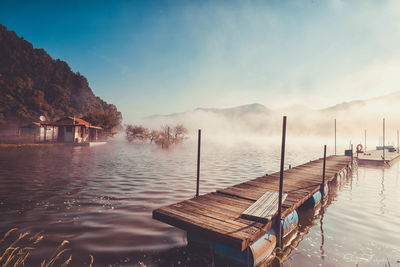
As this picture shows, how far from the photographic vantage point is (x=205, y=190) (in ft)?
40.3

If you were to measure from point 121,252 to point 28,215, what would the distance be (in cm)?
464

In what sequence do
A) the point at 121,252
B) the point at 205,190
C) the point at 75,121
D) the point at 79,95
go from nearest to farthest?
the point at 121,252 < the point at 205,190 < the point at 75,121 < the point at 79,95

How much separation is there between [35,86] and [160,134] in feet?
192

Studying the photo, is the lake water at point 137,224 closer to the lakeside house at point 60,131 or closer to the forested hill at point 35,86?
the lakeside house at point 60,131

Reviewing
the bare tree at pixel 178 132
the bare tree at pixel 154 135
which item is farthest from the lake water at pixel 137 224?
the bare tree at pixel 154 135

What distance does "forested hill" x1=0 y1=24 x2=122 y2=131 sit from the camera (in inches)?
2662

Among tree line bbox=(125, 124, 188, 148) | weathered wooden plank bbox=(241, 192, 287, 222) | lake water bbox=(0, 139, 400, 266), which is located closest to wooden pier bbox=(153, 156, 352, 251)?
weathered wooden plank bbox=(241, 192, 287, 222)

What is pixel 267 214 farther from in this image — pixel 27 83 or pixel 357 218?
pixel 27 83

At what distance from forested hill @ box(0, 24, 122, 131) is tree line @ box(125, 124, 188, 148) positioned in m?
7.01

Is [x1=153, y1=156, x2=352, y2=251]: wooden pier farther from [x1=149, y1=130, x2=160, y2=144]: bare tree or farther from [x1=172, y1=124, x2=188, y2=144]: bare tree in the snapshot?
[x1=149, y1=130, x2=160, y2=144]: bare tree

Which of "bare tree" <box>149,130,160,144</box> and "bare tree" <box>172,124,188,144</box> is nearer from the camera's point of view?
"bare tree" <box>172,124,188,144</box>

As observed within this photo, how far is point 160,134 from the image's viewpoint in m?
54.8

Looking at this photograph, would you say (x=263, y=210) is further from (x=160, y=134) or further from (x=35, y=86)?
(x=35, y=86)

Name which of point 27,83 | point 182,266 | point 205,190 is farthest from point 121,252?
point 27,83
